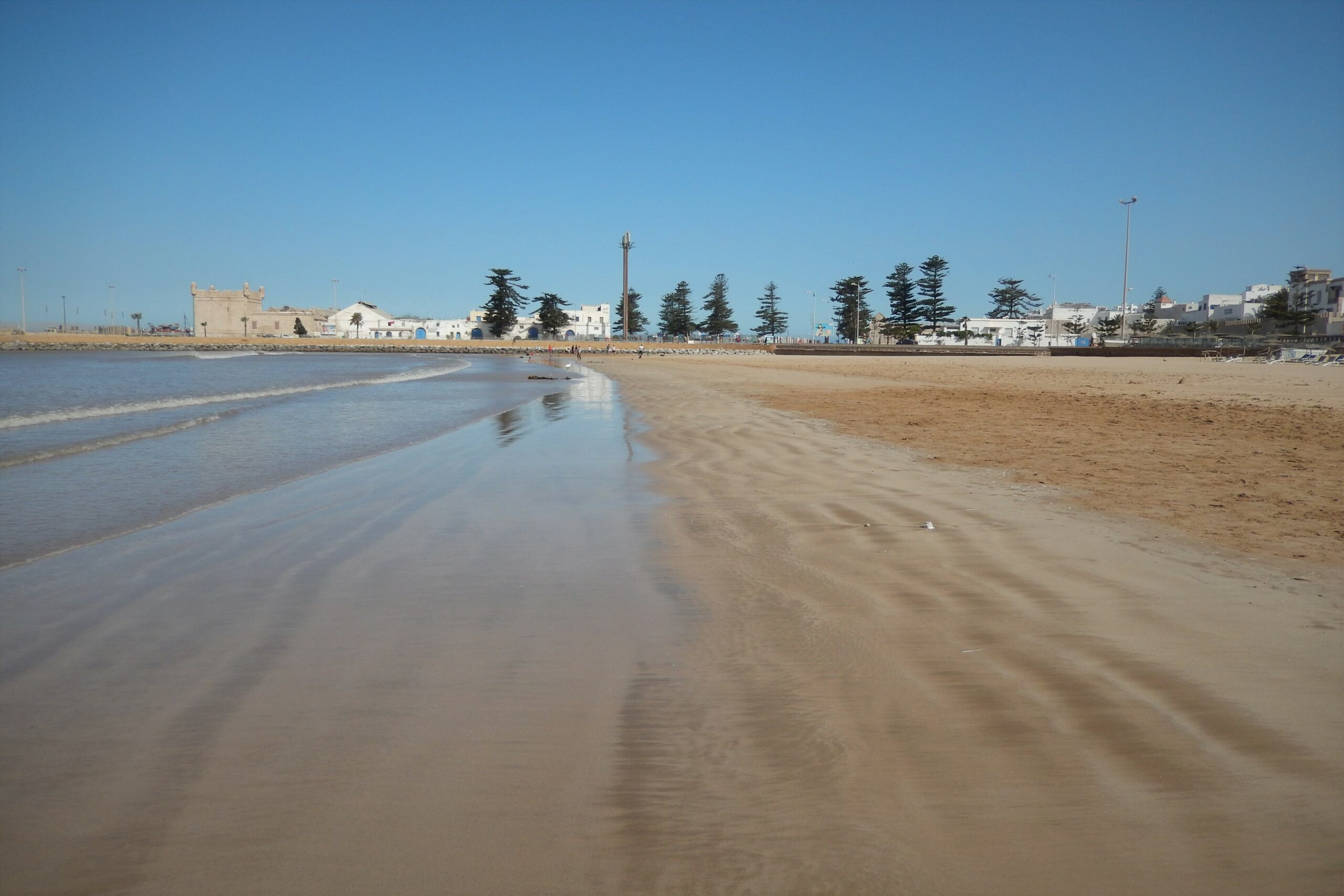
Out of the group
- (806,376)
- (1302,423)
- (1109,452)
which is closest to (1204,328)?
(806,376)

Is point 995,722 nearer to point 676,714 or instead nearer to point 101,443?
point 676,714

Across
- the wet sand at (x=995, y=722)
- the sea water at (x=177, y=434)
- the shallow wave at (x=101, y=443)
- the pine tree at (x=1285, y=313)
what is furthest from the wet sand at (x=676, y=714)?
the pine tree at (x=1285, y=313)

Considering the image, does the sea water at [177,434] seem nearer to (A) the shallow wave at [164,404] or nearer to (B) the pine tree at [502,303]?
(A) the shallow wave at [164,404]

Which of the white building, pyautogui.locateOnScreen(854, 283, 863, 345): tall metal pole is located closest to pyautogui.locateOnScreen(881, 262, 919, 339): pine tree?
pyautogui.locateOnScreen(854, 283, 863, 345): tall metal pole

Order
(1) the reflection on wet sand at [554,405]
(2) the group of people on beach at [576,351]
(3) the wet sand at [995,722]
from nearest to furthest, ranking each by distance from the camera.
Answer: (3) the wet sand at [995,722] → (1) the reflection on wet sand at [554,405] → (2) the group of people on beach at [576,351]

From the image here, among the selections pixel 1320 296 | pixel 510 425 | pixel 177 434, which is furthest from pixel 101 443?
pixel 1320 296

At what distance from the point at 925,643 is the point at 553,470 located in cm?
545

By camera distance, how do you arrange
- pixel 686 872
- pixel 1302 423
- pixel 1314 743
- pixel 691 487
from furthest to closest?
pixel 1302 423, pixel 691 487, pixel 1314 743, pixel 686 872

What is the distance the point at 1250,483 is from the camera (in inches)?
258

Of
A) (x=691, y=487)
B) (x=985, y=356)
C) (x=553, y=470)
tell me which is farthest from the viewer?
(x=985, y=356)

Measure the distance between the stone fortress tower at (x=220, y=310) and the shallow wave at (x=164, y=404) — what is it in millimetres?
103632

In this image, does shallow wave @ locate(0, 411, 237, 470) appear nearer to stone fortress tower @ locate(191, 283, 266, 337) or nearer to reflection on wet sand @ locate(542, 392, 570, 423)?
reflection on wet sand @ locate(542, 392, 570, 423)

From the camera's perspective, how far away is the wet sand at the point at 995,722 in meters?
1.89

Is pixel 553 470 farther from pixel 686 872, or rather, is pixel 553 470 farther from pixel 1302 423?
pixel 1302 423
